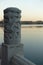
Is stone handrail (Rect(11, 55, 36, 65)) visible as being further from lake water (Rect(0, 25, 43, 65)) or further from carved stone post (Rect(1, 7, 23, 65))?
lake water (Rect(0, 25, 43, 65))

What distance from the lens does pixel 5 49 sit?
361 centimetres

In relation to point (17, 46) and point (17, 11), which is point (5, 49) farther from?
point (17, 11)

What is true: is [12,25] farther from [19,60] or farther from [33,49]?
[33,49]

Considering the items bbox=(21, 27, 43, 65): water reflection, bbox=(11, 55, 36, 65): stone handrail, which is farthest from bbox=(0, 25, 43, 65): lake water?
bbox=(11, 55, 36, 65): stone handrail

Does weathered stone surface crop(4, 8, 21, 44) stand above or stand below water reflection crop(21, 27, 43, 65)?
above

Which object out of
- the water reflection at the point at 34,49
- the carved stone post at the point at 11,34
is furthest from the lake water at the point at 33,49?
the carved stone post at the point at 11,34

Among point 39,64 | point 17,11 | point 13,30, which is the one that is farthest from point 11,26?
point 39,64

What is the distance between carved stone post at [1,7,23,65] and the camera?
3566mm

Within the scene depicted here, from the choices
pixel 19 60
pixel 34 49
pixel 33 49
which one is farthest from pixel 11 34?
pixel 34 49

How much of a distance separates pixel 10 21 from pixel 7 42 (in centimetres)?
43

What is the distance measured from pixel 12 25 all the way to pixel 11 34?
7.0 inches

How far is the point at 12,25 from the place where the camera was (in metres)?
3.58

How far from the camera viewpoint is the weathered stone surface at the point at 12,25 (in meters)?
3.57

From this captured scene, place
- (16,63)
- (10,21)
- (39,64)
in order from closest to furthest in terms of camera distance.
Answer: (16,63) < (10,21) < (39,64)
